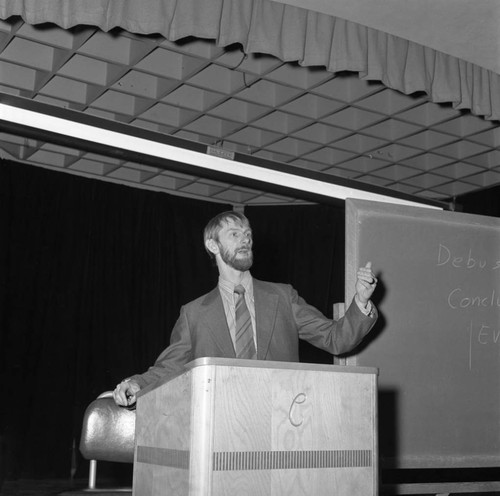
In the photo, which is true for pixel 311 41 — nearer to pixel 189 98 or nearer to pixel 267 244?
pixel 189 98

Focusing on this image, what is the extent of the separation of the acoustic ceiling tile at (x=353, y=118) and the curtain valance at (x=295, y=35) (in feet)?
4.34

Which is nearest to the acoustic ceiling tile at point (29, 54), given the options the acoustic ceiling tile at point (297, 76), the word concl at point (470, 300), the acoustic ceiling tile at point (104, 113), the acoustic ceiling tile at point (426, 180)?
the acoustic ceiling tile at point (104, 113)

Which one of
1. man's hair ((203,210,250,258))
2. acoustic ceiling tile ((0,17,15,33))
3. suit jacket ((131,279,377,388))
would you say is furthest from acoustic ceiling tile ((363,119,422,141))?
suit jacket ((131,279,377,388))

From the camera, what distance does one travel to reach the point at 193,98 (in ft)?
16.6

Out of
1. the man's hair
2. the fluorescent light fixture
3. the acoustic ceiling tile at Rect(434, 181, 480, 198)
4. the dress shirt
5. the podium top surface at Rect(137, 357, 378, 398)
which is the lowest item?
the podium top surface at Rect(137, 357, 378, 398)

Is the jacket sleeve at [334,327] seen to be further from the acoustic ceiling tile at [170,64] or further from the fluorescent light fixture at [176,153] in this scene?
the acoustic ceiling tile at [170,64]

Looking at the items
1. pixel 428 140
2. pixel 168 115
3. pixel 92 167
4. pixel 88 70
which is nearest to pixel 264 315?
pixel 88 70

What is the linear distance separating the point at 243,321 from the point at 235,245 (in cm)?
26

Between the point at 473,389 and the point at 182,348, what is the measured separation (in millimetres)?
1332

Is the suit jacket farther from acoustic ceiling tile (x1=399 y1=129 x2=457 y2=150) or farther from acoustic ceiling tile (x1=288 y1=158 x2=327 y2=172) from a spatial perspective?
acoustic ceiling tile (x1=288 y1=158 x2=327 y2=172)

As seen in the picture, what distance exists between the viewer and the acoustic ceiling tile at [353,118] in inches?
205

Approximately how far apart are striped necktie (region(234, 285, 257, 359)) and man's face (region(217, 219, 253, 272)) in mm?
117

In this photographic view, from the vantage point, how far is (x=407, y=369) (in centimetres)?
281

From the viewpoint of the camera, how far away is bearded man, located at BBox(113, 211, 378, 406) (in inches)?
84.4
